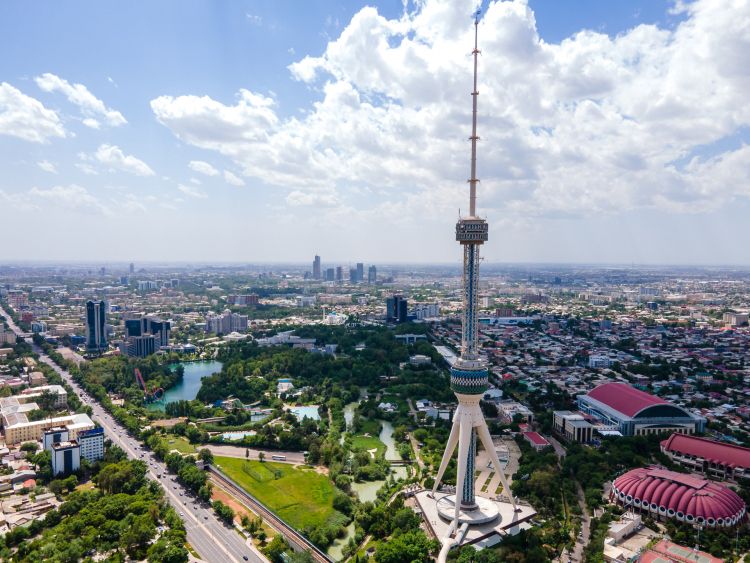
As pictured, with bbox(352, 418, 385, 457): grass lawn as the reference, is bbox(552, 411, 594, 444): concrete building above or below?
above

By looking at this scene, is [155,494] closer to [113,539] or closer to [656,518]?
[113,539]

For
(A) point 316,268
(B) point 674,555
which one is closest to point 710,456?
(B) point 674,555

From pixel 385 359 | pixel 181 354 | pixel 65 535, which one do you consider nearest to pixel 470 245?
pixel 65 535

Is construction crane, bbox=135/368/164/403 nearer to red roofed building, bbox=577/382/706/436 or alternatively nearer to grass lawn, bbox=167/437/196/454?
grass lawn, bbox=167/437/196/454

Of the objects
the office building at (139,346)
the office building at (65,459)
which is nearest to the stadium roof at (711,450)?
the office building at (65,459)

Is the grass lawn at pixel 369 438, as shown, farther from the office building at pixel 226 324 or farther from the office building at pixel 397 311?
the office building at pixel 226 324

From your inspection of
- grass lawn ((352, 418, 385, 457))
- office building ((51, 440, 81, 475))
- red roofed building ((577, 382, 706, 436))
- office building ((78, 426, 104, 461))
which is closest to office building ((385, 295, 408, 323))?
grass lawn ((352, 418, 385, 457))

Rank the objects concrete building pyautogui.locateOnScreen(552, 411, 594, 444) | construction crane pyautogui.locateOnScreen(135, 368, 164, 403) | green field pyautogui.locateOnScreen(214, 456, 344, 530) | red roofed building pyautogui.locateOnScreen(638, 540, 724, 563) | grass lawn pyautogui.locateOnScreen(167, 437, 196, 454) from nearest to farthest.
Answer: red roofed building pyautogui.locateOnScreen(638, 540, 724, 563), green field pyautogui.locateOnScreen(214, 456, 344, 530), grass lawn pyautogui.locateOnScreen(167, 437, 196, 454), concrete building pyautogui.locateOnScreen(552, 411, 594, 444), construction crane pyautogui.locateOnScreen(135, 368, 164, 403)
